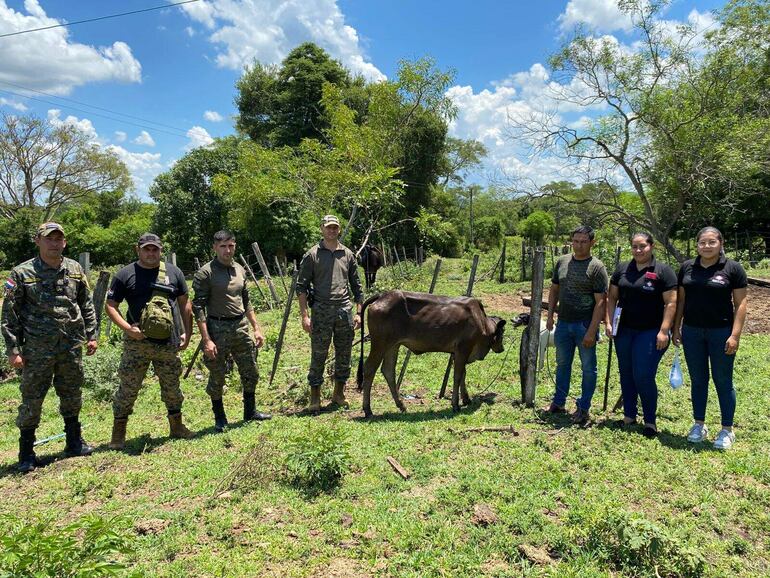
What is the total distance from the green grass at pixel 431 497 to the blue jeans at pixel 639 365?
1.14 ft

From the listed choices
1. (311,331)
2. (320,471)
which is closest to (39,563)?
(320,471)

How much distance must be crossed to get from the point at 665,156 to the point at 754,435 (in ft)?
47.4

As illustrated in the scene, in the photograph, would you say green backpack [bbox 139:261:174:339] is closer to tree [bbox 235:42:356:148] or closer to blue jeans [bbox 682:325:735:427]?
blue jeans [bbox 682:325:735:427]

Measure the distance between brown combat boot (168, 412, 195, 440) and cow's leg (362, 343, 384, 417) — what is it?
2.01 m

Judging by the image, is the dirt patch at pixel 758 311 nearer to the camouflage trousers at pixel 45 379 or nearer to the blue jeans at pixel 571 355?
the blue jeans at pixel 571 355

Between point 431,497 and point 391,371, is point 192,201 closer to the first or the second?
point 391,371

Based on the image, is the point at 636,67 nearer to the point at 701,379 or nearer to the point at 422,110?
the point at 422,110

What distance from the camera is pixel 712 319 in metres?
4.65

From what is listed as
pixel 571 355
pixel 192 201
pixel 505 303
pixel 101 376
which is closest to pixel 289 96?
pixel 192 201

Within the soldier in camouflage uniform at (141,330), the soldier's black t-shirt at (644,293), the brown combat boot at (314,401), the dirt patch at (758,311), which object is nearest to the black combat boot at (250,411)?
the brown combat boot at (314,401)

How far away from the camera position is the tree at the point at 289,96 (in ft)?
97.7

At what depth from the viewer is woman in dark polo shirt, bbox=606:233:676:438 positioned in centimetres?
488

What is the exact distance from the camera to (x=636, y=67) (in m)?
16.6

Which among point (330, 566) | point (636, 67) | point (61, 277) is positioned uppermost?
point (636, 67)
